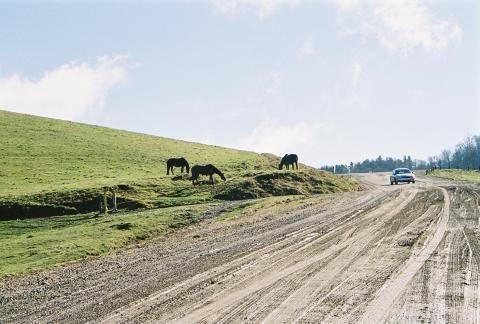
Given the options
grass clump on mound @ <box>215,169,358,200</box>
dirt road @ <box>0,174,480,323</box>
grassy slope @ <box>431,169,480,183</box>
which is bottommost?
dirt road @ <box>0,174,480,323</box>

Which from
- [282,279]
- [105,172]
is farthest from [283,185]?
[282,279]

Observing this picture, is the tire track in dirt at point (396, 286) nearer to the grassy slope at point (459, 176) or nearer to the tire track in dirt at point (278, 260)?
the tire track in dirt at point (278, 260)

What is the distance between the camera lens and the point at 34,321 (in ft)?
32.1

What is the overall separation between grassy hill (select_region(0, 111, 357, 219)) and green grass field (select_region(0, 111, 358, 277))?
90 mm

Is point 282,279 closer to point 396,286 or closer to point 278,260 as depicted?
point 278,260

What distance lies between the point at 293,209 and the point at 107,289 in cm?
1643

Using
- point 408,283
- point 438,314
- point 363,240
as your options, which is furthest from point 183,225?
point 438,314

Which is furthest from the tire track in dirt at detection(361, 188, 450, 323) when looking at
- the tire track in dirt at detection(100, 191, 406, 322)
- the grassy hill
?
the grassy hill

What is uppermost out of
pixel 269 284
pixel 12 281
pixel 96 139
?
pixel 96 139

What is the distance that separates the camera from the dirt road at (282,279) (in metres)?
9.09

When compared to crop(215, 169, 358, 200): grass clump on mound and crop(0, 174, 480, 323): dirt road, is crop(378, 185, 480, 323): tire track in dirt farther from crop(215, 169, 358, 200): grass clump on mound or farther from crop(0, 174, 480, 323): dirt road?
crop(215, 169, 358, 200): grass clump on mound

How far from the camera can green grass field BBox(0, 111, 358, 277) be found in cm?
2159

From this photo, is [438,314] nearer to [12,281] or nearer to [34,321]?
[34,321]

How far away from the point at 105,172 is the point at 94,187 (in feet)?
45.0
